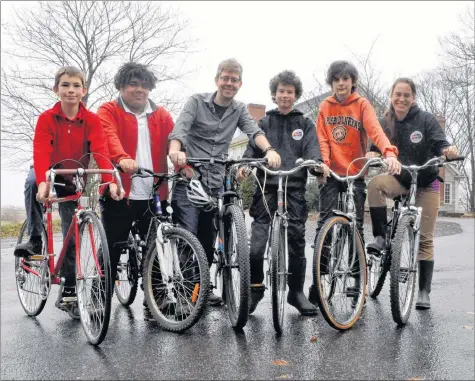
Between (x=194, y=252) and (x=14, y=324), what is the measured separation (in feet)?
5.93

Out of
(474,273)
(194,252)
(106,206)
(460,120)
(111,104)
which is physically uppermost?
(460,120)

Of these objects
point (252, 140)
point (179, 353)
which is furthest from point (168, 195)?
point (179, 353)

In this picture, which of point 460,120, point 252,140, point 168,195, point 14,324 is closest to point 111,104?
Result: point 168,195

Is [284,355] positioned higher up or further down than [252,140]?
further down

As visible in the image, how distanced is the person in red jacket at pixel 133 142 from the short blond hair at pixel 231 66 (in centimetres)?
58

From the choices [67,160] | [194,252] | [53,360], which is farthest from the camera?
[67,160]

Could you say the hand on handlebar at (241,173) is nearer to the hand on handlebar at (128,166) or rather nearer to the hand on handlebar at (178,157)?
the hand on handlebar at (178,157)

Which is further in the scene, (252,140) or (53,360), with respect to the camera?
(252,140)

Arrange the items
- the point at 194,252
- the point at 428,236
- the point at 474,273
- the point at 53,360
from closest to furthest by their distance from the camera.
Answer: the point at 53,360, the point at 194,252, the point at 428,236, the point at 474,273

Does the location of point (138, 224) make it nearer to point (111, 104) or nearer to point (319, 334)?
point (111, 104)

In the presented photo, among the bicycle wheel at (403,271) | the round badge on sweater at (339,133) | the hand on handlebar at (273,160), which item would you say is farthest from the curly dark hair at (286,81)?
the bicycle wheel at (403,271)

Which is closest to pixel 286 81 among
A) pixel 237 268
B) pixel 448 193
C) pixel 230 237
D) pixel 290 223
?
pixel 290 223

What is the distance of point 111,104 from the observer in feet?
15.0

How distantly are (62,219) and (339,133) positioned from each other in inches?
99.7
